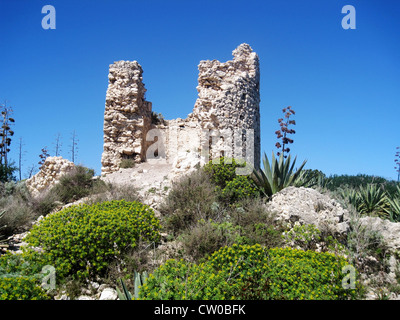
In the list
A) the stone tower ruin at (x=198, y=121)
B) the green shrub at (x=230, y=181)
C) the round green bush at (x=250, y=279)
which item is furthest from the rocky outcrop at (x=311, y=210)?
the stone tower ruin at (x=198, y=121)

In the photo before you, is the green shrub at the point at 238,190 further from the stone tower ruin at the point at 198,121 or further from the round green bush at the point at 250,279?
the round green bush at the point at 250,279

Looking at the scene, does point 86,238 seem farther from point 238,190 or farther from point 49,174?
point 49,174

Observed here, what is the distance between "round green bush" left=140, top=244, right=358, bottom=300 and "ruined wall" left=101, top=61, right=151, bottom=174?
42.8ft

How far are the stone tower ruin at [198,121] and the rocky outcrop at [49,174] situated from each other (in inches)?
146

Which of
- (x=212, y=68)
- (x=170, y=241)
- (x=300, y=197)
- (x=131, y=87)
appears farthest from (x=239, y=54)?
(x=170, y=241)

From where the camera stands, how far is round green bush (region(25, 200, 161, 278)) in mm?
4840

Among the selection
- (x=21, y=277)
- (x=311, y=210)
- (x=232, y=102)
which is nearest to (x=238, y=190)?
(x=311, y=210)

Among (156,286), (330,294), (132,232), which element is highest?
(132,232)

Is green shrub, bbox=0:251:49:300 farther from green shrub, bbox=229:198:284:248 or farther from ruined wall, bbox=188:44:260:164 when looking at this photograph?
ruined wall, bbox=188:44:260:164

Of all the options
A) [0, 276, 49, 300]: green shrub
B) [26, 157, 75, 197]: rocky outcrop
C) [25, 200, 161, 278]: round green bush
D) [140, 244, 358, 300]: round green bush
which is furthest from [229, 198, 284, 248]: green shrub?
[26, 157, 75, 197]: rocky outcrop

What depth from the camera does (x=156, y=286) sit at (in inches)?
143
